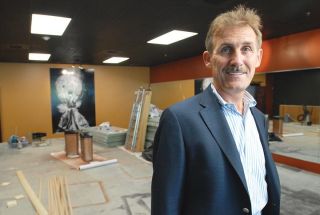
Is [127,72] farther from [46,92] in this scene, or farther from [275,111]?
[275,111]

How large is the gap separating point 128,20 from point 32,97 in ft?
18.8

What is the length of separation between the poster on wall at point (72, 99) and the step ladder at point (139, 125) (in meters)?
3.01

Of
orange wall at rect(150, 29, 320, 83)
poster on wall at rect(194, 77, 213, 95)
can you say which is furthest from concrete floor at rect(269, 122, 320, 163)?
poster on wall at rect(194, 77, 213, 95)

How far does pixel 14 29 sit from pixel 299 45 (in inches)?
192

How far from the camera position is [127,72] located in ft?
31.5

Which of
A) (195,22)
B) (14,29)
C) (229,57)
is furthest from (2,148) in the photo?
(229,57)

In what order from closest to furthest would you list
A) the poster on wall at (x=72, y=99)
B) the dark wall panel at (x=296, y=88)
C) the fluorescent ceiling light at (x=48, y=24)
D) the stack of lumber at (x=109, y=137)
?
the fluorescent ceiling light at (x=48, y=24) → the dark wall panel at (x=296, y=88) → the stack of lumber at (x=109, y=137) → the poster on wall at (x=72, y=99)

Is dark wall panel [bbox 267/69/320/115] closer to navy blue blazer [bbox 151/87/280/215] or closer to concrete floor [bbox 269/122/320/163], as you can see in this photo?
concrete floor [bbox 269/122/320/163]

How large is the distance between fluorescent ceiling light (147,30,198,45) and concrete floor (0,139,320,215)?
2.48m

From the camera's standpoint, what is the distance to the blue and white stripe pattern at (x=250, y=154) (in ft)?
3.93

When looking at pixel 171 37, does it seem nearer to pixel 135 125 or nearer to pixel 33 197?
pixel 135 125

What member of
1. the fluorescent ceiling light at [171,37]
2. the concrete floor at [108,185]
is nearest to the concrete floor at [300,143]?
the concrete floor at [108,185]

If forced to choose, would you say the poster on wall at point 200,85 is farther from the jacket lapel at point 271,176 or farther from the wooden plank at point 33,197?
the jacket lapel at point 271,176

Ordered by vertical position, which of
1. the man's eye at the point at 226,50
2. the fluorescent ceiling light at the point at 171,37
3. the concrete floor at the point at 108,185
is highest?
the fluorescent ceiling light at the point at 171,37
